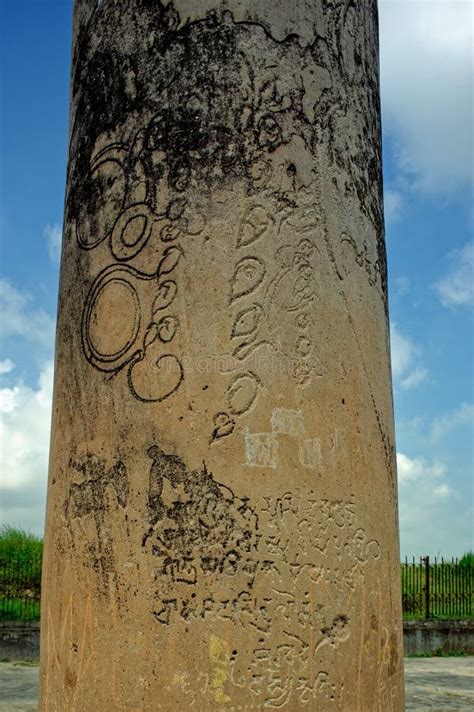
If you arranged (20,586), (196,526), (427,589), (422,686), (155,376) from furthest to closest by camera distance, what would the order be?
(427,589) → (20,586) → (422,686) → (155,376) → (196,526)

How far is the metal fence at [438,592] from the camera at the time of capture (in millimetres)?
15586

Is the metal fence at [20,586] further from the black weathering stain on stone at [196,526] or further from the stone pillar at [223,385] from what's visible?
the black weathering stain on stone at [196,526]

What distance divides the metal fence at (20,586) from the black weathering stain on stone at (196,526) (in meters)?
11.6

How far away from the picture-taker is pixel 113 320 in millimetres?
3164

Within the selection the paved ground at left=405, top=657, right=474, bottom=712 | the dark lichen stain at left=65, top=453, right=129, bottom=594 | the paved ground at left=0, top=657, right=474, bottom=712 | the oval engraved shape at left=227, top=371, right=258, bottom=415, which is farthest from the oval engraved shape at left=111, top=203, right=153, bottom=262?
the paved ground at left=405, top=657, right=474, bottom=712

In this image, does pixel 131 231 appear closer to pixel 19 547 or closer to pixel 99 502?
pixel 99 502

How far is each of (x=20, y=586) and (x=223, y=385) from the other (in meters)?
12.3

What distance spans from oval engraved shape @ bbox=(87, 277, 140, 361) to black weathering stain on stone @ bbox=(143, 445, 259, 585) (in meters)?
0.48

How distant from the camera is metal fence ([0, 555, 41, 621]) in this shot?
13.6 meters

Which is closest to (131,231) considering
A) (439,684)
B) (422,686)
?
(422,686)

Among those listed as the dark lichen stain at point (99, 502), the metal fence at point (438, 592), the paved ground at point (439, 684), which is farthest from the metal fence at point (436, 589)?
the dark lichen stain at point (99, 502)

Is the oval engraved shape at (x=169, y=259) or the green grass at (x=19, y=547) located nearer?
the oval engraved shape at (x=169, y=259)

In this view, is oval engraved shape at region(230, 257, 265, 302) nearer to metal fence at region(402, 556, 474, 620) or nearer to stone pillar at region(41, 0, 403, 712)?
stone pillar at region(41, 0, 403, 712)

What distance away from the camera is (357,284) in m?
3.28
